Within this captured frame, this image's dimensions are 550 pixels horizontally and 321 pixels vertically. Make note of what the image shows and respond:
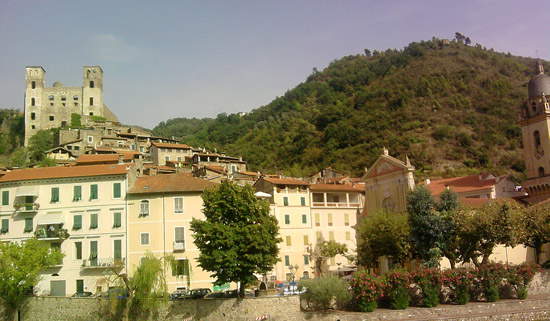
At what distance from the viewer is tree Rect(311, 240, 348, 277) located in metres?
51.6

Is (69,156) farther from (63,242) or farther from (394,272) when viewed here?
(394,272)

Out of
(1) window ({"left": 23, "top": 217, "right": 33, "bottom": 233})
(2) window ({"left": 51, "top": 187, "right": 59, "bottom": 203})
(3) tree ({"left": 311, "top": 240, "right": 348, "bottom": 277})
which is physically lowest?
(3) tree ({"left": 311, "top": 240, "right": 348, "bottom": 277})

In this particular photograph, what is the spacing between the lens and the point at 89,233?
1663 inches

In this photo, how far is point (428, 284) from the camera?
34.8m

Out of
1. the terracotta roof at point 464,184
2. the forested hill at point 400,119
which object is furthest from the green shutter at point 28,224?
the forested hill at point 400,119

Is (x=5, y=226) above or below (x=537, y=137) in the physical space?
below

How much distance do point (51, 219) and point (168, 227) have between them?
29.4 ft

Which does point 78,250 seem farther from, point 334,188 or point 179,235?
point 334,188

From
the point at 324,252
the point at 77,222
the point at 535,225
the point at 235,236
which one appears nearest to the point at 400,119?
the point at 324,252

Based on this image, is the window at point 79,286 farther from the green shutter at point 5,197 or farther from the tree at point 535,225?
the tree at point 535,225

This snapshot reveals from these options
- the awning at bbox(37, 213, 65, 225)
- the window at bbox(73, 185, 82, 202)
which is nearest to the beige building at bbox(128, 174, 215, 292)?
the window at bbox(73, 185, 82, 202)

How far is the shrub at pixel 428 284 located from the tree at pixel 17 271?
2520 cm

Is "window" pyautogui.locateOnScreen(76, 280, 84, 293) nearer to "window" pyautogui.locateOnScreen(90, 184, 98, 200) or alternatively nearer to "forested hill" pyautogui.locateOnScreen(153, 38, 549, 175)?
"window" pyautogui.locateOnScreen(90, 184, 98, 200)

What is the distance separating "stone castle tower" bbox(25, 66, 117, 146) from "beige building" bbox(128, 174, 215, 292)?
70.9 m
